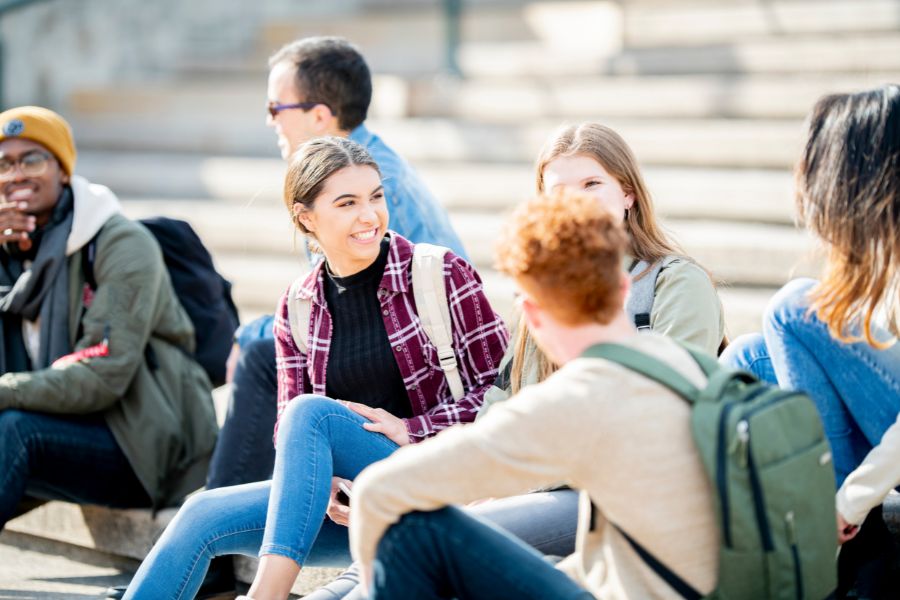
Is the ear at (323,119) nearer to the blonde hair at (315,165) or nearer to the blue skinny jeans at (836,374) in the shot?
the blonde hair at (315,165)

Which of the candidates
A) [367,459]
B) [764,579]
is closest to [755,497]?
[764,579]

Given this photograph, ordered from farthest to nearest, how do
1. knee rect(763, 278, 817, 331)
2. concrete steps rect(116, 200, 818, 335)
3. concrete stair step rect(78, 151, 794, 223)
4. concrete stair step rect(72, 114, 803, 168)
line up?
concrete stair step rect(72, 114, 803, 168) < concrete stair step rect(78, 151, 794, 223) < concrete steps rect(116, 200, 818, 335) < knee rect(763, 278, 817, 331)

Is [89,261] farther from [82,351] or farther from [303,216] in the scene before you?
[303,216]

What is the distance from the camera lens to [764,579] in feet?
7.34

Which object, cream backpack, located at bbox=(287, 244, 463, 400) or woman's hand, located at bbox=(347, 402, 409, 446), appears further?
cream backpack, located at bbox=(287, 244, 463, 400)

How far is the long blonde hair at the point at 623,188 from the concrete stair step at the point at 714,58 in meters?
3.19

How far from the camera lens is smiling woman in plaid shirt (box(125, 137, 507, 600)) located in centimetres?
309

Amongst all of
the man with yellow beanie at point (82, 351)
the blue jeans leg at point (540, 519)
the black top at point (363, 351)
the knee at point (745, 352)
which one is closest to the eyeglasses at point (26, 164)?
the man with yellow beanie at point (82, 351)

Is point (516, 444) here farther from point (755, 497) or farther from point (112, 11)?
point (112, 11)

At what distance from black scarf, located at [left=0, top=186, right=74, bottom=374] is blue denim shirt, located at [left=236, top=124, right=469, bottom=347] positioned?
0.58m

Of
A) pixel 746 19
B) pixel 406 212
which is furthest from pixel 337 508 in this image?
pixel 746 19

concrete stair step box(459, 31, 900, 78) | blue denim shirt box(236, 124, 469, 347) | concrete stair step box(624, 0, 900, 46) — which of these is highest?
concrete stair step box(624, 0, 900, 46)

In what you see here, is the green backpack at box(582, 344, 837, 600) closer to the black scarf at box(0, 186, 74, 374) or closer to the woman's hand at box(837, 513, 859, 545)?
the woman's hand at box(837, 513, 859, 545)

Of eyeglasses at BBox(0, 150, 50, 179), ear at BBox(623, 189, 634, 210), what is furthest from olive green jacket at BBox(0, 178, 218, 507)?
ear at BBox(623, 189, 634, 210)
